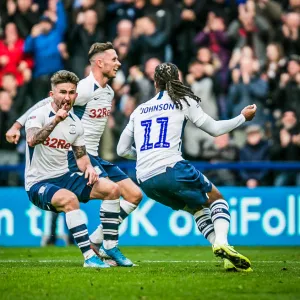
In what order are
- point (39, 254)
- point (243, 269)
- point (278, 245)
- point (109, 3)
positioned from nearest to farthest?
point (243, 269) < point (39, 254) < point (278, 245) < point (109, 3)

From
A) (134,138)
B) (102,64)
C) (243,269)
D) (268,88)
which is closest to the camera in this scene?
(243,269)

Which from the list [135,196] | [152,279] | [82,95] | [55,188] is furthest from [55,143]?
[152,279]

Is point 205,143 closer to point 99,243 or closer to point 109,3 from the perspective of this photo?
point 109,3

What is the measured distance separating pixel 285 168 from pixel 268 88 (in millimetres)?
1658

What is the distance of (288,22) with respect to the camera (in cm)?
1833

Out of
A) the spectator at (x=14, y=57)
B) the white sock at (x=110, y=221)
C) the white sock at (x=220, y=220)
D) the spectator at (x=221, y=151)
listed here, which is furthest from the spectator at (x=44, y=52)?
the white sock at (x=220, y=220)

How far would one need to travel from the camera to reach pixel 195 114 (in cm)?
1090

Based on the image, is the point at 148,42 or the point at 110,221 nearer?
the point at 110,221

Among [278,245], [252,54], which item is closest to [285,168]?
[278,245]

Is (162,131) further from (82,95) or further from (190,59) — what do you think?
(190,59)

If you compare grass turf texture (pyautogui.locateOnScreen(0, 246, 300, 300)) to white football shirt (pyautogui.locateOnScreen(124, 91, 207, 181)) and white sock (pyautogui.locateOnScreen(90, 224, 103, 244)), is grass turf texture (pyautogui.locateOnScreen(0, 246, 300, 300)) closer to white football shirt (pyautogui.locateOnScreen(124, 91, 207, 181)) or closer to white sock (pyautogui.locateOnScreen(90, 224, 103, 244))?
white sock (pyautogui.locateOnScreen(90, 224, 103, 244))

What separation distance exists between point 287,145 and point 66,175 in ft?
21.6

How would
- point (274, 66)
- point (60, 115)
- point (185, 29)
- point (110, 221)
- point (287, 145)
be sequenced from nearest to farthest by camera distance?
point (60, 115) < point (110, 221) < point (287, 145) < point (274, 66) < point (185, 29)

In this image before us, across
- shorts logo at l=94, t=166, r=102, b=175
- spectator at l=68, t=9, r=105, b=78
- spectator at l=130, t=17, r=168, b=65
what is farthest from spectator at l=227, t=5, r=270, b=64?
shorts logo at l=94, t=166, r=102, b=175
